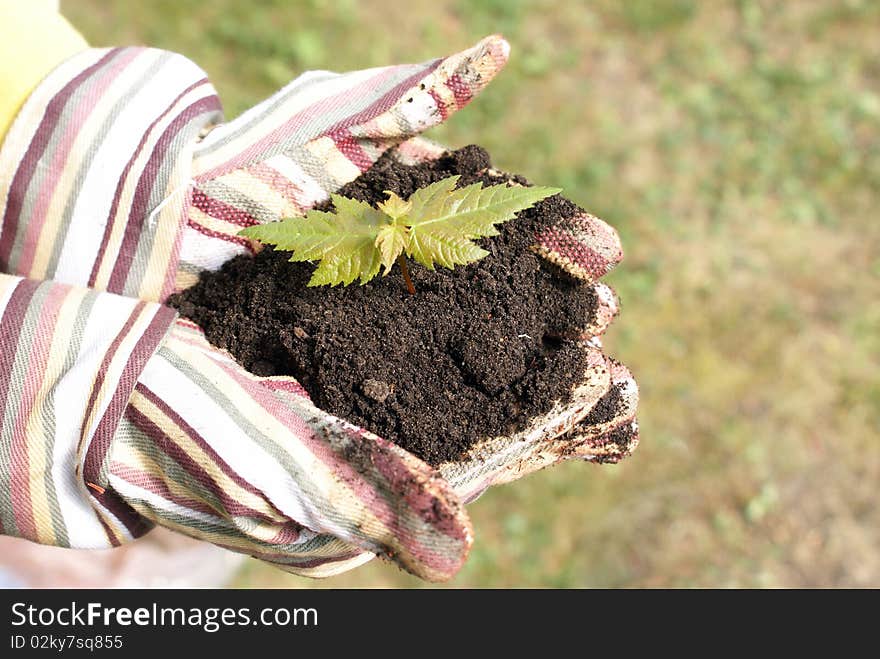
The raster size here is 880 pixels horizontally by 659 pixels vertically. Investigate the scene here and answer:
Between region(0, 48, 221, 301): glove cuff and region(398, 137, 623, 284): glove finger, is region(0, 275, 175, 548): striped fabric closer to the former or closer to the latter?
region(0, 48, 221, 301): glove cuff

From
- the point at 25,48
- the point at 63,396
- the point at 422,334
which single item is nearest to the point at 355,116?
the point at 422,334

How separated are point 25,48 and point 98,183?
0.45 metres

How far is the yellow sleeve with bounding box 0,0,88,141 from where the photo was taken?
2.20m

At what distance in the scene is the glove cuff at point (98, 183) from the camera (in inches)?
85.4

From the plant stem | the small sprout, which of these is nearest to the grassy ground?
the plant stem

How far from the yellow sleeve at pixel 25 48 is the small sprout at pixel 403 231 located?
2.62 feet

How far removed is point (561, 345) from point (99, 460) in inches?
46.4

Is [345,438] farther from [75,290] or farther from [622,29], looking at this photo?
[622,29]

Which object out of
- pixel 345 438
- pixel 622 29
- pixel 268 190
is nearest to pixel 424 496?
pixel 345 438

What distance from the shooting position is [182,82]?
230 centimetres

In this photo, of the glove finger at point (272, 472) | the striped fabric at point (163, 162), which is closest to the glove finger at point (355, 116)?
the striped fabric at point (163, 162)

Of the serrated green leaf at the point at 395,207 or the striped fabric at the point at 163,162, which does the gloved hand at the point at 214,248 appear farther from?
the serrated green leaf at the point at 395,207

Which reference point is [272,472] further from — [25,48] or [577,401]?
[25,48]

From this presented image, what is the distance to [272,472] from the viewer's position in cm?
185
